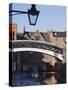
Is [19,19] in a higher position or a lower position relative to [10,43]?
higher

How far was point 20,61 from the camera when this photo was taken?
229 cm

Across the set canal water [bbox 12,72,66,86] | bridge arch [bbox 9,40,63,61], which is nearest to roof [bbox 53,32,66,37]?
bridge arch [bbox 9,40,63,61]

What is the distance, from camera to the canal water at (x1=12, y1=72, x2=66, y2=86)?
227cm

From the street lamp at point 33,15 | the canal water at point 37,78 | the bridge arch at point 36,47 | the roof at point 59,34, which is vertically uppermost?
the street lamp at point 33,15

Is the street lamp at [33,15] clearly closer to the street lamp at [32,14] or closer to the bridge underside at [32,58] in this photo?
the street lamp at [32,14]

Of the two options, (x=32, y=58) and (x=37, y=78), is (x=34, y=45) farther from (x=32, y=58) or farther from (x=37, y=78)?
(x=37, y=78)

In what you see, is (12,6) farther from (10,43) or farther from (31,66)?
(31,66)

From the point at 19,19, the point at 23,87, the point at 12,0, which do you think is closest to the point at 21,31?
the point at 19,19

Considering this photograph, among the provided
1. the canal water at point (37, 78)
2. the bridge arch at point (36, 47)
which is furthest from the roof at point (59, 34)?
the canal water at point (37, 78)

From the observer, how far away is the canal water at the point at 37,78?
7.45 feet

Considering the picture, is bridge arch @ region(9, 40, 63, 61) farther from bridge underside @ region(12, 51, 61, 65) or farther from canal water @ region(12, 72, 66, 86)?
canal water @ region(12, 72, 66, 86)

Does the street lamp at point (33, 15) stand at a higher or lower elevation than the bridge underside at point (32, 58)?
higher

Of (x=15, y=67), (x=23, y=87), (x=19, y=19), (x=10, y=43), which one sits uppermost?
(x=19, y=19)

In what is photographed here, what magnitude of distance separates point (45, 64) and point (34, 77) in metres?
0.12
